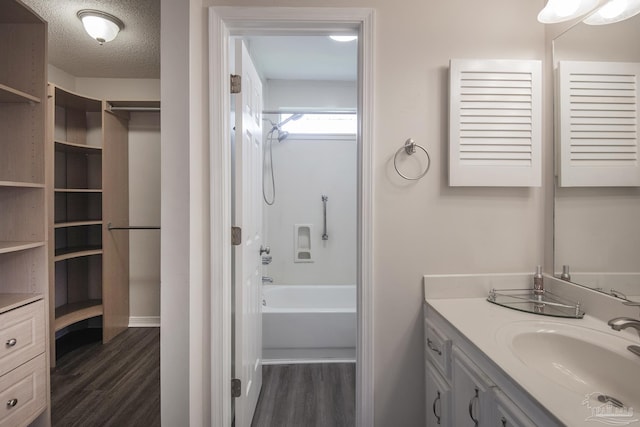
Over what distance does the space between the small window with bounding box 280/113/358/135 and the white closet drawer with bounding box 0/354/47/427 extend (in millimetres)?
2584

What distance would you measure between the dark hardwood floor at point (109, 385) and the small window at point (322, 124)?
2.54 meters

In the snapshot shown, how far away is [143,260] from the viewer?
3.05 m

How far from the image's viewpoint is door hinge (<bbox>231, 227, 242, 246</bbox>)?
145 centimetres

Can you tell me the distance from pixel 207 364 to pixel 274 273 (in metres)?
1.75

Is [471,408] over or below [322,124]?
below

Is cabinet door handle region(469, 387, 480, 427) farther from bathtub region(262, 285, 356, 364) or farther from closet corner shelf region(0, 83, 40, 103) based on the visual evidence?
A: closet corner shelf region(0, 83, 40, 103)

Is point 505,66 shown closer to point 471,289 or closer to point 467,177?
point 467,177

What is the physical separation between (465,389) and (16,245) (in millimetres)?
2118

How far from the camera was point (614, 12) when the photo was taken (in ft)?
3.43

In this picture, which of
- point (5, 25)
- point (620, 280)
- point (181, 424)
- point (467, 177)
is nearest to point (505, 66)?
point (467, 177)

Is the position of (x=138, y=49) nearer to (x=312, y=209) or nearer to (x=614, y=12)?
(x=312, y=209)

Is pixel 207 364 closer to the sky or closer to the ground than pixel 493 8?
closer to the ground

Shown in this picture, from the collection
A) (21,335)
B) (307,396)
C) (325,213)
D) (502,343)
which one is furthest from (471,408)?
(325,213)

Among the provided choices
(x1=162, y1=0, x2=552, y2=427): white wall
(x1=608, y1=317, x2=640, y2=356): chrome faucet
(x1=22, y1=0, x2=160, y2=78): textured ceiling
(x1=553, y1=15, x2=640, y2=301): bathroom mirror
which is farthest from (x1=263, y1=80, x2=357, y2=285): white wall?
(x1=608, y1=317, x2=640, y2=356): chrome faucet
